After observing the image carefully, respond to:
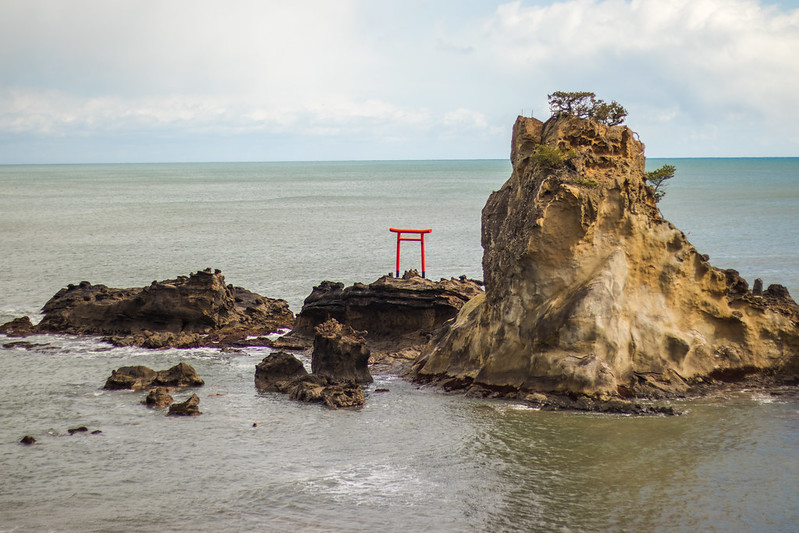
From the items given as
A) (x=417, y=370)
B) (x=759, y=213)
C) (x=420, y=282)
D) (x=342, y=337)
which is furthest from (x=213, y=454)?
(x=759, y=213)

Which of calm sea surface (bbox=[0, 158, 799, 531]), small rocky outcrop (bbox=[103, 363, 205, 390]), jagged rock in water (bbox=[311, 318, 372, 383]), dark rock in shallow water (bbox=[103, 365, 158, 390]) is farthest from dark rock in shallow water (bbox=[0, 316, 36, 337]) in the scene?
jagged rock in water (bbox=[311, 318, 372, 383])

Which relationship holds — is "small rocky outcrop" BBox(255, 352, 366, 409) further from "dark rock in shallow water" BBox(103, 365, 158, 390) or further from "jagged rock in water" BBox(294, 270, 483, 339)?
"jagged rock in water" BBox(294, 270, 483, 339)

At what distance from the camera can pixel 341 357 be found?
31.2 meters

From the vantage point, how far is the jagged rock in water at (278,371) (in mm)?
31547

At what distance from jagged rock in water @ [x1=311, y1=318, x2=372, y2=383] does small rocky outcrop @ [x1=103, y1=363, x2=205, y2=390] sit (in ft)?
14.5

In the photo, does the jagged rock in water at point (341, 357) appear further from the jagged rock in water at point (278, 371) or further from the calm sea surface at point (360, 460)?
the calm sea surface at point (360, 460)

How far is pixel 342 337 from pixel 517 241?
22.1 ft

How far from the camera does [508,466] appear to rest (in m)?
23.6

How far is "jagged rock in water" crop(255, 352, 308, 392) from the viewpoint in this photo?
3155 cm

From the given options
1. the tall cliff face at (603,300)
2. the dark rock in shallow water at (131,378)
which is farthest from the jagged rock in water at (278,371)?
the tall cliff face at (603,300)

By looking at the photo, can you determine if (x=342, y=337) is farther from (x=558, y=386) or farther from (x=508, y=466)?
(x=508, y=466)

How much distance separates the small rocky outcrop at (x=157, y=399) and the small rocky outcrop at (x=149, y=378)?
5.68ft

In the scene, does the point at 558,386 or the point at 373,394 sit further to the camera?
the point at 373,394

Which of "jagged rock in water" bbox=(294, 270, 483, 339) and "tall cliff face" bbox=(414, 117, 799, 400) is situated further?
"jagged rock in water" bbox=(294, 270, 483, 339)
